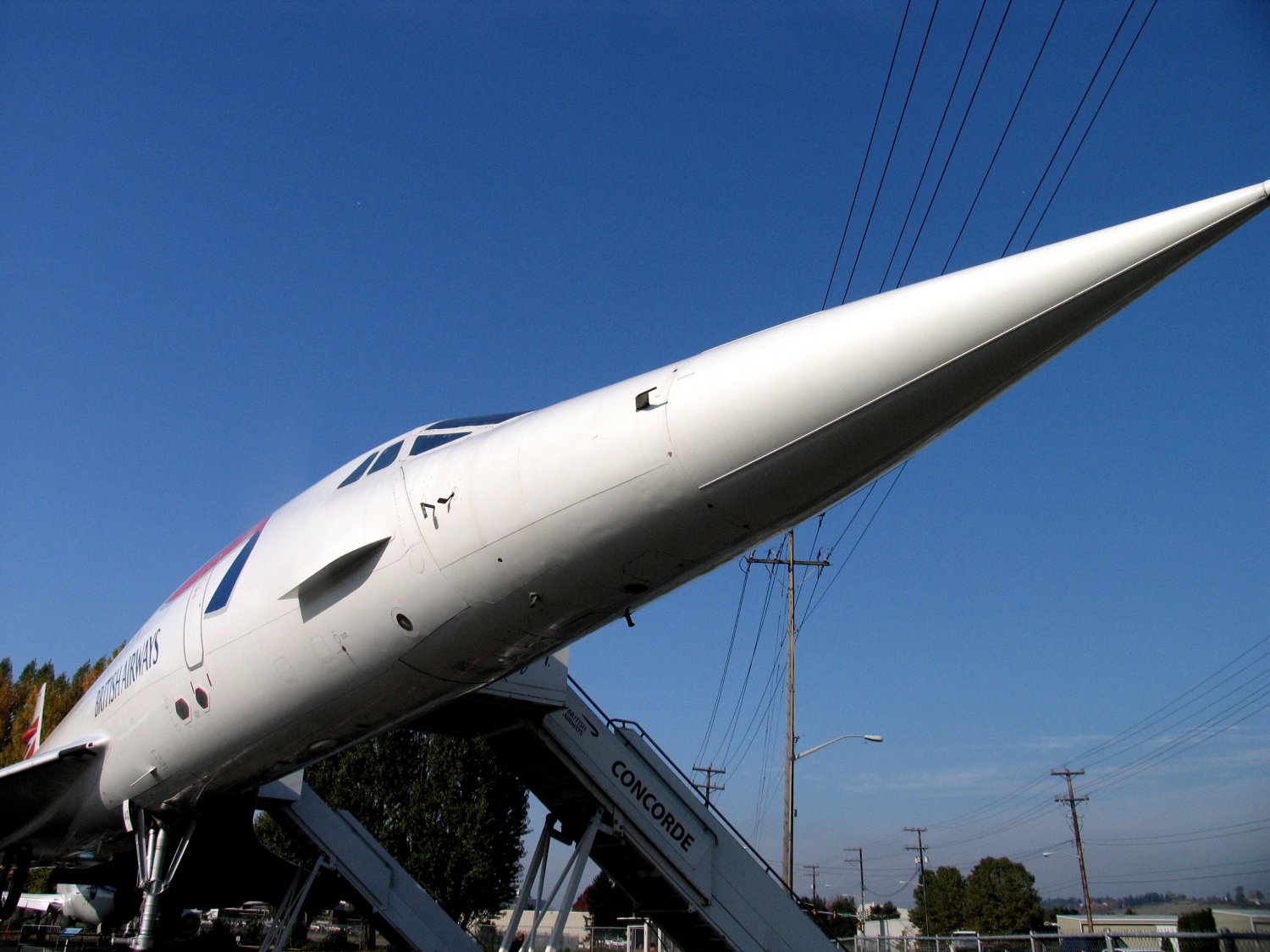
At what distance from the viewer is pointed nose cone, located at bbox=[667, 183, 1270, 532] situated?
3412 millimetres

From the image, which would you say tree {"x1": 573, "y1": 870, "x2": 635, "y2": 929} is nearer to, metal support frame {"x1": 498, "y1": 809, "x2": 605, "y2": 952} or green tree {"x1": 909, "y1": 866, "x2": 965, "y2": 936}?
green tree {"x1": 909, "y1": 866, "x2": 965, "y2": 936}

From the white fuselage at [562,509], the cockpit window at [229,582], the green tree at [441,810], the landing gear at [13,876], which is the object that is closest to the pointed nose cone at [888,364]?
the white fuselage at [562,509]

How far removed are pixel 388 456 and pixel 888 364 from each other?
3884 mm

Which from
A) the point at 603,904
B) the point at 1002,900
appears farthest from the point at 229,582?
the point at 1002,900

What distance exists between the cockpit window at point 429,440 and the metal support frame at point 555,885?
22.5 feet

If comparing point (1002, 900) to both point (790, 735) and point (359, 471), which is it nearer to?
point (790, 735)

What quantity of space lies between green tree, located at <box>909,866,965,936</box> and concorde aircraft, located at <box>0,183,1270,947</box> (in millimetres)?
82394

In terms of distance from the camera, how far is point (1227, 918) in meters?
16.3

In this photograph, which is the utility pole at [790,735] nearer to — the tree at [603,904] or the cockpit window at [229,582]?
the cockpit window at [229,582]

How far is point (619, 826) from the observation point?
11.9m

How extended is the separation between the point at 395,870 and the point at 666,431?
40.9 feet

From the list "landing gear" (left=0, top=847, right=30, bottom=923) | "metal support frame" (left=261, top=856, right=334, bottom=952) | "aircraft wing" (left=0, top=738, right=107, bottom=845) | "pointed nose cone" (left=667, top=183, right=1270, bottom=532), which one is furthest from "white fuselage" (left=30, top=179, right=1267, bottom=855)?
"metal support frame" (left=261, top=856, right=334, bottom=952)

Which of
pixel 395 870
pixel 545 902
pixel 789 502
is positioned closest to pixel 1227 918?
pixel 545 902

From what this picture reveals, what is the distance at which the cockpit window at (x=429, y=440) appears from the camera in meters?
6.03
